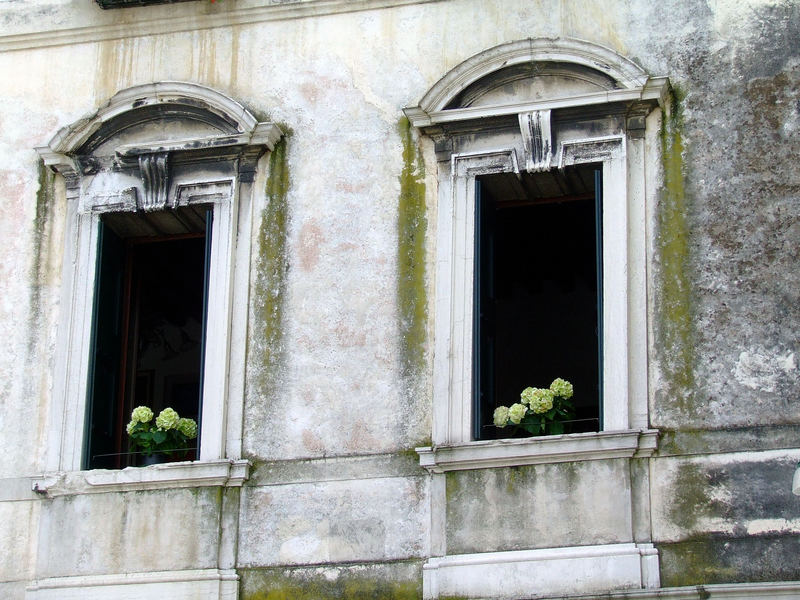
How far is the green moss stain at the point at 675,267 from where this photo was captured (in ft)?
43.5

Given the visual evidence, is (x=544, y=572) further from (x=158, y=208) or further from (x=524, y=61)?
(x=158, y=208)

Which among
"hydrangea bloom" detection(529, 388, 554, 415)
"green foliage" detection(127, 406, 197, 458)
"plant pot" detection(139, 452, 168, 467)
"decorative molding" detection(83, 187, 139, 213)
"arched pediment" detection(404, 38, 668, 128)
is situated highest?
"arched pediment" detection(404, 38, 668, 128)

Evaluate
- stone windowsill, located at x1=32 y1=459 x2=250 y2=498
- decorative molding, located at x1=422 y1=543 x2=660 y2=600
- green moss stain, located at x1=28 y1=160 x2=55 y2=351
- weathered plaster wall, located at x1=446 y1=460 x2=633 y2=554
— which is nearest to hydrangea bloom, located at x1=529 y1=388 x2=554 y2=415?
weathered plaster wall, located at x1=446 y1=460 x2=633 y2=554

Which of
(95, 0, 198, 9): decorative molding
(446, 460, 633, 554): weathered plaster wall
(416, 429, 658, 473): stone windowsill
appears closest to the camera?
(446, 460, 633, 554): weathered plaster wall

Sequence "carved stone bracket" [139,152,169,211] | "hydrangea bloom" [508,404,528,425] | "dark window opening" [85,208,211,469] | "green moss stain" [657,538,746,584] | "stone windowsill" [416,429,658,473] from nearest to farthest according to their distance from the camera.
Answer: "green moss stain" [657,538,746,584]
"stone windowsill" [416,429,658,473]
"hydrangea bloom" [508,404,528,425]
"dark window opening" [85,208,211,469]
"carved stone bracket" [139,152,169,211]

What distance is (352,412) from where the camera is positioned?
45.3ft

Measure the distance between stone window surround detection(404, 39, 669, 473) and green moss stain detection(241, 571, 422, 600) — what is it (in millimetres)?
886

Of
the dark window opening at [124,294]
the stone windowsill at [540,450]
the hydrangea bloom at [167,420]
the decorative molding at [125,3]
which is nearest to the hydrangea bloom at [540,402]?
the stone windowsill at [540,450]

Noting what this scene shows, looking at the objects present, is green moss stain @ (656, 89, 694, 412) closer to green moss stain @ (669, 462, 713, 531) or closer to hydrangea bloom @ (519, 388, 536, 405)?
green moss stain @ (669, 462, 713, 531)

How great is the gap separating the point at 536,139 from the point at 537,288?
4997 mm

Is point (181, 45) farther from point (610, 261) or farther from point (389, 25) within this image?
point (610, 261)

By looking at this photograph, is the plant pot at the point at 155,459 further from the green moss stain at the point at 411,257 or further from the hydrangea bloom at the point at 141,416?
the green moss stain at the point at 411,257

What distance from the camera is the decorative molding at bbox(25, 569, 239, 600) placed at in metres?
13.4

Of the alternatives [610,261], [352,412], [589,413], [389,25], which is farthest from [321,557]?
[589,413]
